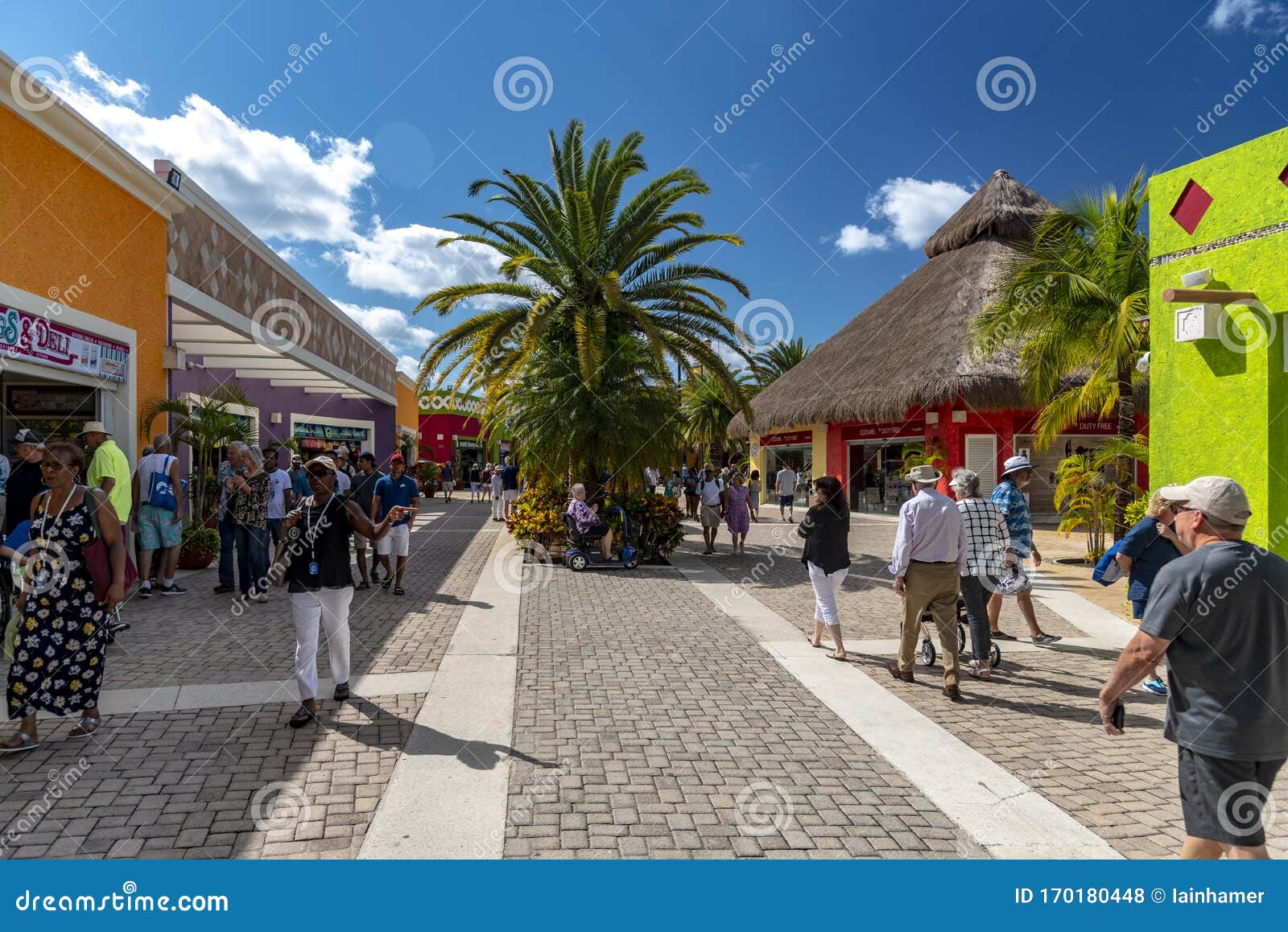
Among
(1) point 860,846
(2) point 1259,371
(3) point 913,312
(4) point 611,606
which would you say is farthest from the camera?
(3) point 913,312

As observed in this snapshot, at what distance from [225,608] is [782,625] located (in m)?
6.14

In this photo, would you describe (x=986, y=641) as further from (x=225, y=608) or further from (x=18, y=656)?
(x=225, y=608)

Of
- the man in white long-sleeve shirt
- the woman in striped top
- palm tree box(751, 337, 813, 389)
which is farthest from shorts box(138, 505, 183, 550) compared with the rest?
palm tree box(751, 337, 813, 389)

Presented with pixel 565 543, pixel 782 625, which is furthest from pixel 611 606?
pixel 565 543

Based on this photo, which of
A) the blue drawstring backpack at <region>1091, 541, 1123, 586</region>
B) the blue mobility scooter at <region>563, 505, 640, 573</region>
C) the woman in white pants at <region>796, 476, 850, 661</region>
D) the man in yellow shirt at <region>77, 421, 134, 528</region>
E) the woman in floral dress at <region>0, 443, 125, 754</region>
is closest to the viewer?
the woman in floral dress at <region>0, 443, 125, 754</region>

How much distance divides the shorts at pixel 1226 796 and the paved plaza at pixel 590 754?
2.54ft

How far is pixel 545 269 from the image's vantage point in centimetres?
1337

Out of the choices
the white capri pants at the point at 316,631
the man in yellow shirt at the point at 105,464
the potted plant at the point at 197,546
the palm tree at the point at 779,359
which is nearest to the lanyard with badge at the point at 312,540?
the white capri pants at the point at 316,631

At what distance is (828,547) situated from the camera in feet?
21.2

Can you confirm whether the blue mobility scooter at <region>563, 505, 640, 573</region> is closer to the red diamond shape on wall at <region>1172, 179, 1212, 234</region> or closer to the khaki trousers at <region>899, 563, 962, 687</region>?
the khaki trousers at <region>899, 563, 962, 687</region>

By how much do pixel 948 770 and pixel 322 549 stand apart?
404 centimetres

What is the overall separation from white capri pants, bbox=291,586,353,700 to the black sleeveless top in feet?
0.28

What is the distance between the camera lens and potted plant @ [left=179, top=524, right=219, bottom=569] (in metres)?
10.6

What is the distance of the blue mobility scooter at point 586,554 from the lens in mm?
11688
